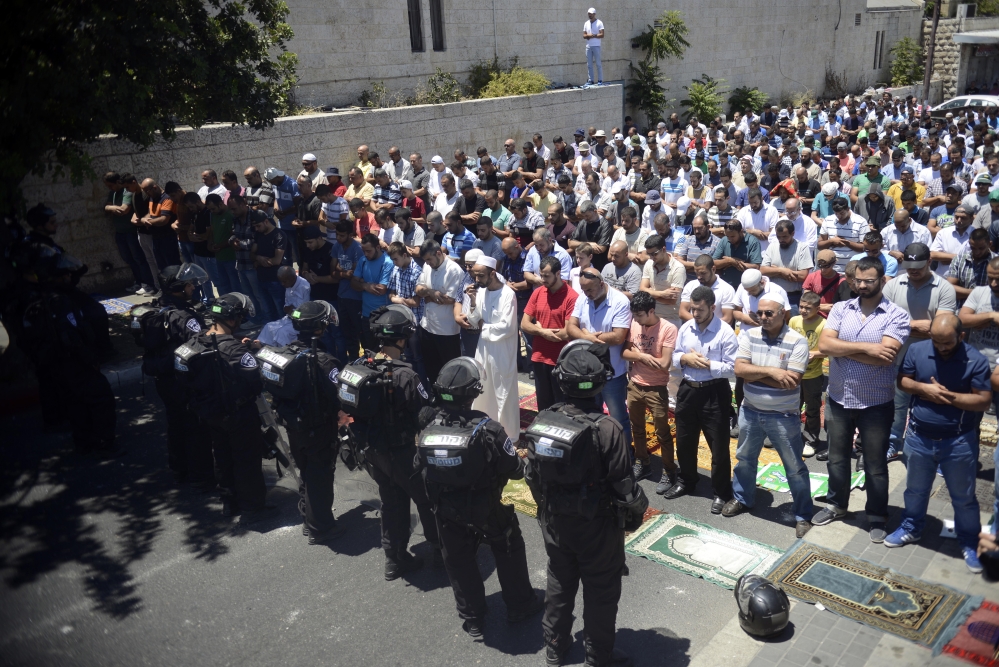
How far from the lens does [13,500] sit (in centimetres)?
742

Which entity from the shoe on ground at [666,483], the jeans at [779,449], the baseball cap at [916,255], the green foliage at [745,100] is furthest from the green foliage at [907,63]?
the jeans at [779,449]

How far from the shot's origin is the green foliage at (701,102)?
29.3 meters

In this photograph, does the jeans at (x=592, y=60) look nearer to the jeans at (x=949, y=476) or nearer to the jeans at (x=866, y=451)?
the jeans at (x=866, y=451)

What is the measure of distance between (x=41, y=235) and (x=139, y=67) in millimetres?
2834

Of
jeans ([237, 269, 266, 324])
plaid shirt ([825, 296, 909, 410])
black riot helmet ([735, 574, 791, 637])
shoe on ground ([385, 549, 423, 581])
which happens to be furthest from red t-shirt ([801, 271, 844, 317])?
jeans ([237, 269, 266, 324])

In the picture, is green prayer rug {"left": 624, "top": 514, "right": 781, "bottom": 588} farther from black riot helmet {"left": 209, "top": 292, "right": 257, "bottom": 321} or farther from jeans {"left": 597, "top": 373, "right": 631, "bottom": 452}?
black riot helmet {"left": 209, "top": 292, "right": 257, "bottom": 321}

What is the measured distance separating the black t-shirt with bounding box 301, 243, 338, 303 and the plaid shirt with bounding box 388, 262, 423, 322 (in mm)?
1330

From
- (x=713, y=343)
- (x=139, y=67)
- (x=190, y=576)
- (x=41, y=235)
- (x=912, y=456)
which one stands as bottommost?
(x=190, y=576)

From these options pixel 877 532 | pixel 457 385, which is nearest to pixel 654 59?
pixel 877 532

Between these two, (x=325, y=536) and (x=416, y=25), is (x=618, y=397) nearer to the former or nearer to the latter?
(x=325, y=536)

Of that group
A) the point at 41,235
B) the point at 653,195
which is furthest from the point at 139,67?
the point at 653,195

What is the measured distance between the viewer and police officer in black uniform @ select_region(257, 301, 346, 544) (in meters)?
6.06

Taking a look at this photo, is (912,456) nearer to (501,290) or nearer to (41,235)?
(501,290)

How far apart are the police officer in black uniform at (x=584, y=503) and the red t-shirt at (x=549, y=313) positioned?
8.46 ft
